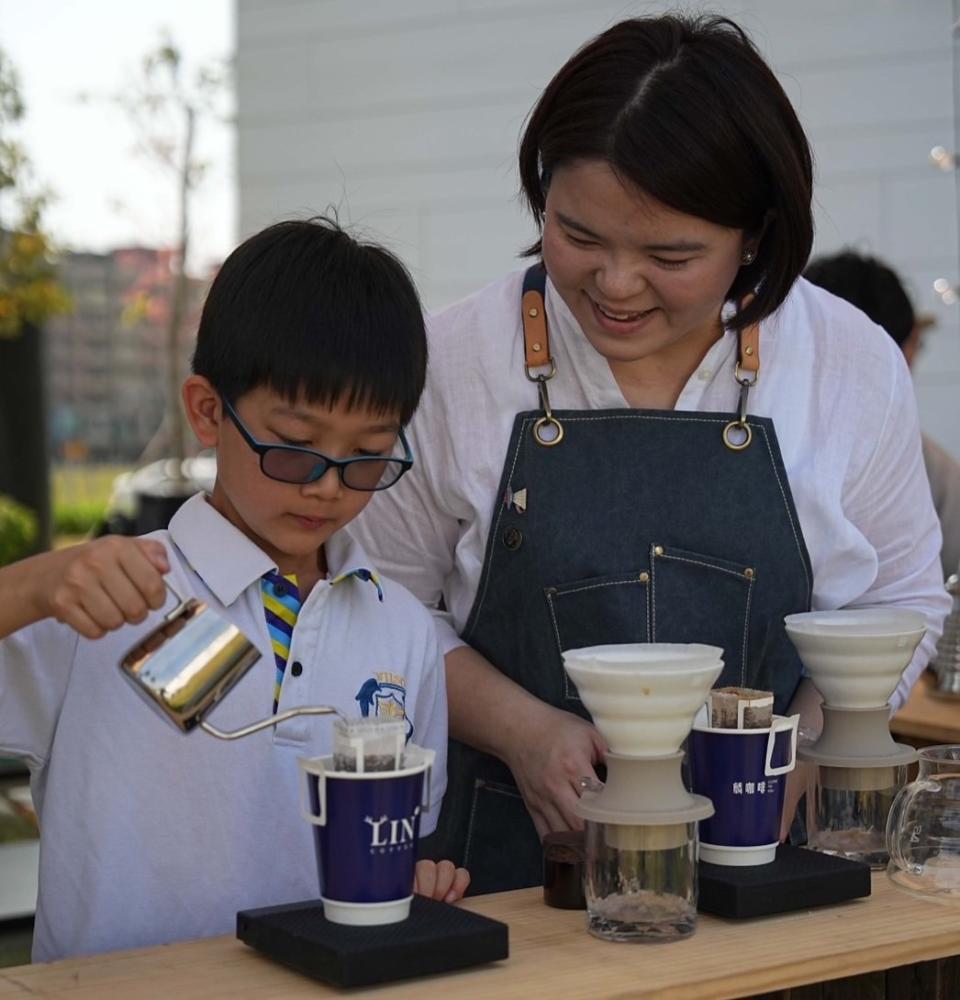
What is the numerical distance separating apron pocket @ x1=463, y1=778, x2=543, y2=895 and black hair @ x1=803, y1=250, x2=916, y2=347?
1.92m

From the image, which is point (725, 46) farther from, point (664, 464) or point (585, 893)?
point (585, 893)

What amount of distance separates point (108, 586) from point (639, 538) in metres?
0.81

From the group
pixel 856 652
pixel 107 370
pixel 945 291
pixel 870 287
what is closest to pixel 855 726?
pixel 856 652

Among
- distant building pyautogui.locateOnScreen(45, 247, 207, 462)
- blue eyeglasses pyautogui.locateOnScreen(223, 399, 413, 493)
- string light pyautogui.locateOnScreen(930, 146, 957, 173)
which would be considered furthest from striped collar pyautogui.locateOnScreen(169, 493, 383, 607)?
distant building pyautogui.locateOnScreen(45, 247, 207, 462)

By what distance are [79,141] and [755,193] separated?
7810 mm

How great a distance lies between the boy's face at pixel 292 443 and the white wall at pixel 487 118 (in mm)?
2953

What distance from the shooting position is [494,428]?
2.01m

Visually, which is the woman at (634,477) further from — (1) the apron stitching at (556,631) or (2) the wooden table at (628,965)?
(2) the wooden table at (628,965)

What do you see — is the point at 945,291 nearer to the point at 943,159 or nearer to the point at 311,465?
the point at 943,159

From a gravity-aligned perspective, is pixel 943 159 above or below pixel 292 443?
above

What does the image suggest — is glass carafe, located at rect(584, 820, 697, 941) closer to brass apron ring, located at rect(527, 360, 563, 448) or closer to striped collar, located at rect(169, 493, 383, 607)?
striped collar, located at rect(169, 493, 383, 607)

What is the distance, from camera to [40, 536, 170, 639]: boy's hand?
4.44 ft

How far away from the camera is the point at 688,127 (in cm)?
178

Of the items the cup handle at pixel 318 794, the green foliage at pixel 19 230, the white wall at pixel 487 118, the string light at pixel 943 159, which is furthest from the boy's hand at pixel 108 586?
the green foliage at pixel 19 230
